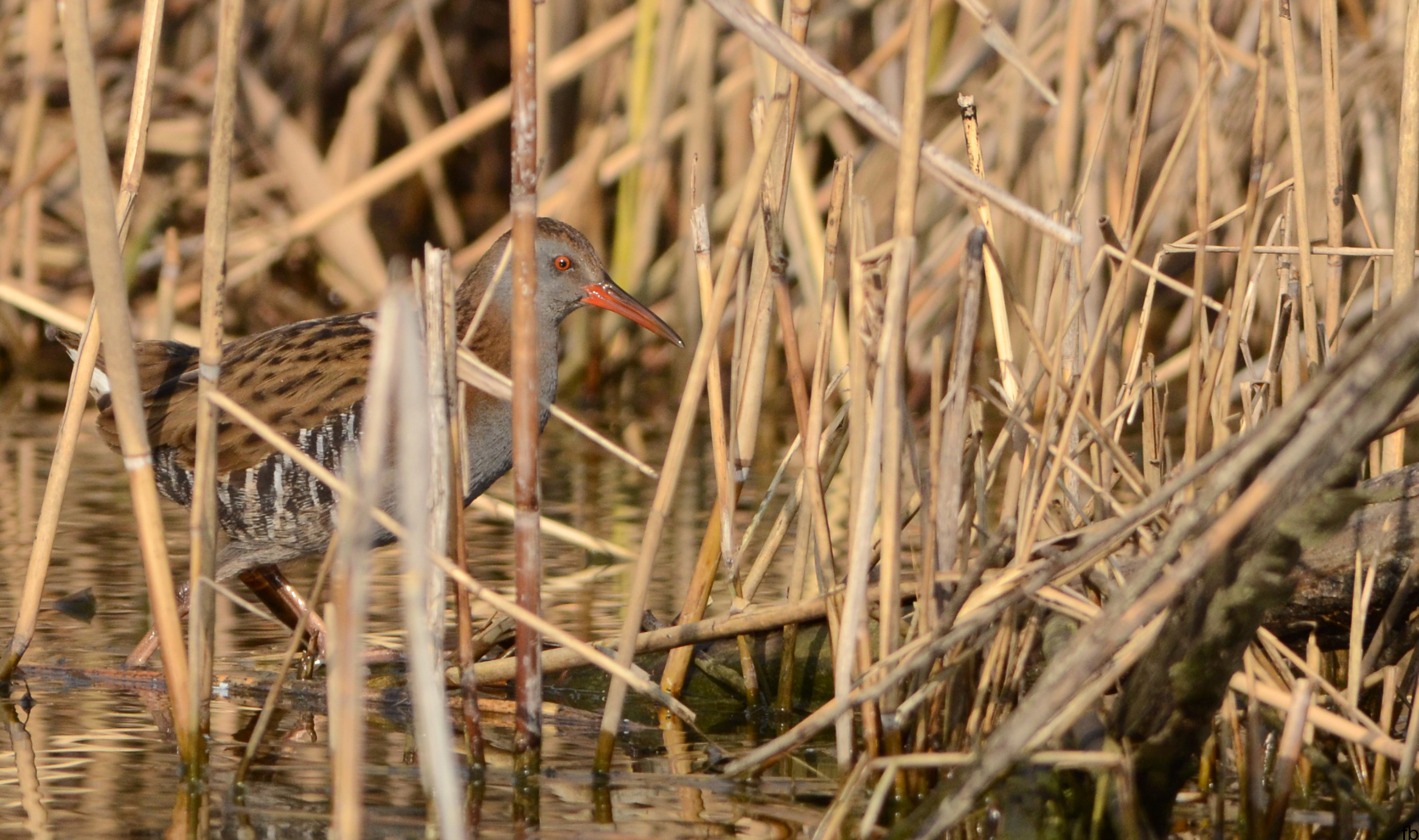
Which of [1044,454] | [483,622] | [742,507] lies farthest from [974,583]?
[742,507]

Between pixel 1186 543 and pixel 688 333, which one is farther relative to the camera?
pixel 688 333

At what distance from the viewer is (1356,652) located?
2.47 m

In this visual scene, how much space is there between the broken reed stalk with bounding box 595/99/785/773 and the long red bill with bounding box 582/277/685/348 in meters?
1.48

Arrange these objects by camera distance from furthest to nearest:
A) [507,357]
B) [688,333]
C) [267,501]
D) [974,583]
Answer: [688,333] < [507,357] < [267,501] < [974,583]

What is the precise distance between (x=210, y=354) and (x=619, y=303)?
166 cm

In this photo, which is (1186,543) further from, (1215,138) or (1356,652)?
(1215,138)

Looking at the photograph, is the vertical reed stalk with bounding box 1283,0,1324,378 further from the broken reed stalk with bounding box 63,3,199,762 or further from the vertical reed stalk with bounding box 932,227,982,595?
the broken reed stalk with bounding box 63,3,199,762

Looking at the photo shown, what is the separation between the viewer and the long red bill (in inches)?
159

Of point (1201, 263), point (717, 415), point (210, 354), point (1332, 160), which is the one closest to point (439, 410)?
point (210, 354)

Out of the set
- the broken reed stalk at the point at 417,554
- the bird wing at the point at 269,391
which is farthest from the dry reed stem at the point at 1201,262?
the bird wing at the point at 269,391

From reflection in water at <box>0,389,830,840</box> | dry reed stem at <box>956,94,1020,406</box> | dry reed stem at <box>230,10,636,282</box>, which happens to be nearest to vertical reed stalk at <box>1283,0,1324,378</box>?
dry reed stem at <box>956,94,1020,406</box>

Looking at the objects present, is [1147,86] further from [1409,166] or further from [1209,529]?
[1209,529]

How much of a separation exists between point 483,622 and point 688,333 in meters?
2.98

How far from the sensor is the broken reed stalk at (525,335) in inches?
91.4
